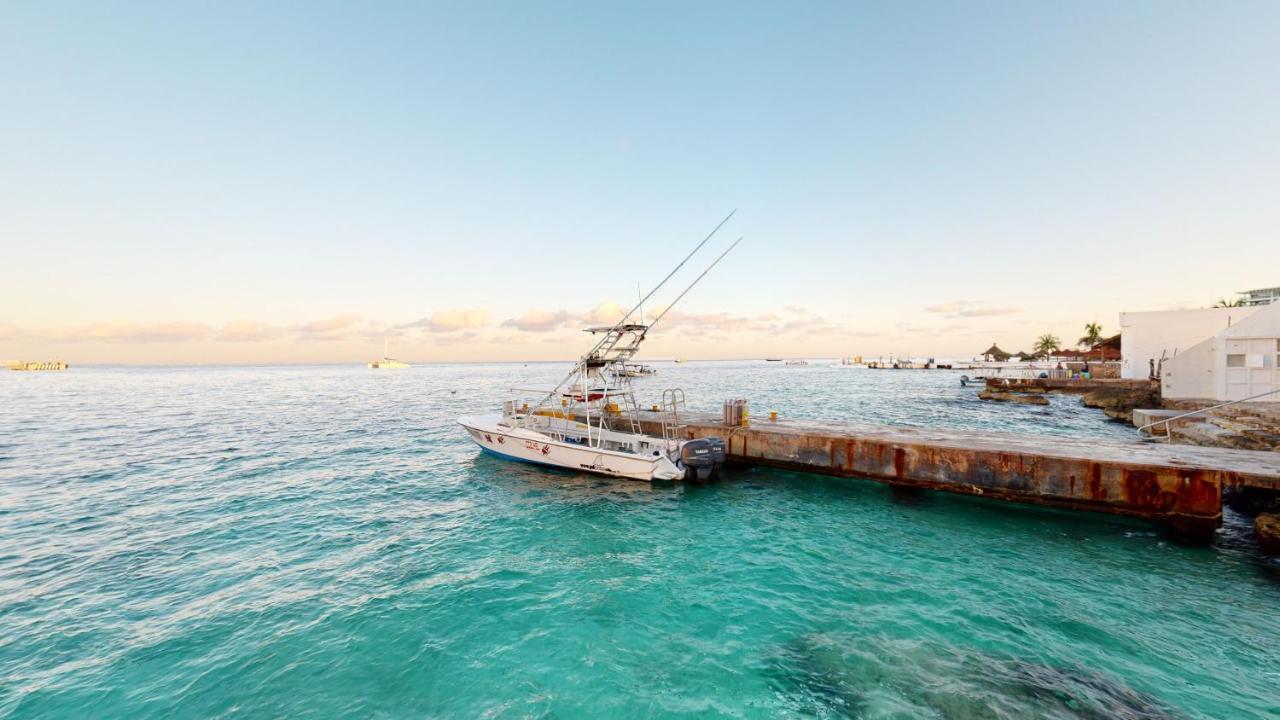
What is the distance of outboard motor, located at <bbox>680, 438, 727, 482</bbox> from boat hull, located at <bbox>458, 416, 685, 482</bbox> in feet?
1.32

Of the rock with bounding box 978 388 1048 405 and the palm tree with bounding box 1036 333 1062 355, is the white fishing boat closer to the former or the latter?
the rock with bounding box 978 388 1048 405

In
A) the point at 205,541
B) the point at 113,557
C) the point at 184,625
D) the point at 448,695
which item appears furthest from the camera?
the point at 205,541

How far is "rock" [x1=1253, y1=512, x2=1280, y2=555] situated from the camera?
385 inches

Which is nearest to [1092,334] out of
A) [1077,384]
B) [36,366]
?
[1077,384]

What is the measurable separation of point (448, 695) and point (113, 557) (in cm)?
1006

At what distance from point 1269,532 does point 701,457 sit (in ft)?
42.0

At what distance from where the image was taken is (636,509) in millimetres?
13617

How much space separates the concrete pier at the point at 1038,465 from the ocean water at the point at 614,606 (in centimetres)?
58

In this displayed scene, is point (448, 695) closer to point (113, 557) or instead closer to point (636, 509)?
point (636, 509)

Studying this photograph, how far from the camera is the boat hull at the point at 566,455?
15.7 m

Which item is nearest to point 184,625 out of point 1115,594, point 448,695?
point 448,695

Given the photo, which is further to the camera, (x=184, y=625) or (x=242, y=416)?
(x=242, y=416)

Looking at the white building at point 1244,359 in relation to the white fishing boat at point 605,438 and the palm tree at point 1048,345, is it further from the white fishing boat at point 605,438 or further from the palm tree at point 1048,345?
the palm tree at point 1048,345

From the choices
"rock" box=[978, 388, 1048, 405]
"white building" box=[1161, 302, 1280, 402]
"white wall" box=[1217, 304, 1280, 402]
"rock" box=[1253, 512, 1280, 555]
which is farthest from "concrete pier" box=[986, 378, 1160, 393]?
"rock" box=[1253, 512, 1280, 555]
